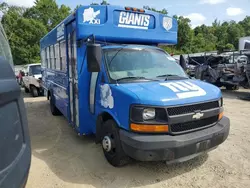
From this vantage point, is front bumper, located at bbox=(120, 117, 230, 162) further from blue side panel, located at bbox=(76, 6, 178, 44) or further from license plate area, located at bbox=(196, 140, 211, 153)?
blue side panel, located at bbox=(76, 6, 178, 44)

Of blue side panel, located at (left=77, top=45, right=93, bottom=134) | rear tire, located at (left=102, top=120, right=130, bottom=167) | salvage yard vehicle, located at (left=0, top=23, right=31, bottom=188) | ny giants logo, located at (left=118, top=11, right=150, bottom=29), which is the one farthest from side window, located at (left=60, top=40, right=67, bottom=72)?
salvage yard vehicle, located at (left=0, top=23, right=31, bottom=188)

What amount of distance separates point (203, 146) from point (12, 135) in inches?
112

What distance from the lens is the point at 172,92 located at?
140 inches

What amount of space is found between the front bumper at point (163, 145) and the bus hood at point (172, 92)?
0.49 metres

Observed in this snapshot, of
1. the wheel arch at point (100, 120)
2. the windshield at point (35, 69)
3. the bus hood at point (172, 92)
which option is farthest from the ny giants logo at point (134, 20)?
the windshield at point (35, 69)

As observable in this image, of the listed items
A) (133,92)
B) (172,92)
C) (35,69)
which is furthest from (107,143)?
(35,69)

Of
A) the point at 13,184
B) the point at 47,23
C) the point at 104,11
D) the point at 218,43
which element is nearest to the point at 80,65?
the point at 104,11

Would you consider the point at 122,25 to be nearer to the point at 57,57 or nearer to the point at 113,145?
the point at 113,145

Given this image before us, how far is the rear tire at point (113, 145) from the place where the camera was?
3854 mm

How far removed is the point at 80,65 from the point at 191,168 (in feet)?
9.06

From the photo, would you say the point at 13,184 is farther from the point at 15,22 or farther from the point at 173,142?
the point at 15,22

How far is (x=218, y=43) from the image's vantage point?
49156 mm

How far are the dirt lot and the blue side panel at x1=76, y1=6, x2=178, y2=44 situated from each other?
2.32 m

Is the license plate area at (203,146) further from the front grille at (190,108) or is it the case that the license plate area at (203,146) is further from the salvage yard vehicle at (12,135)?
the salvage yard vehicle at (12,135)
